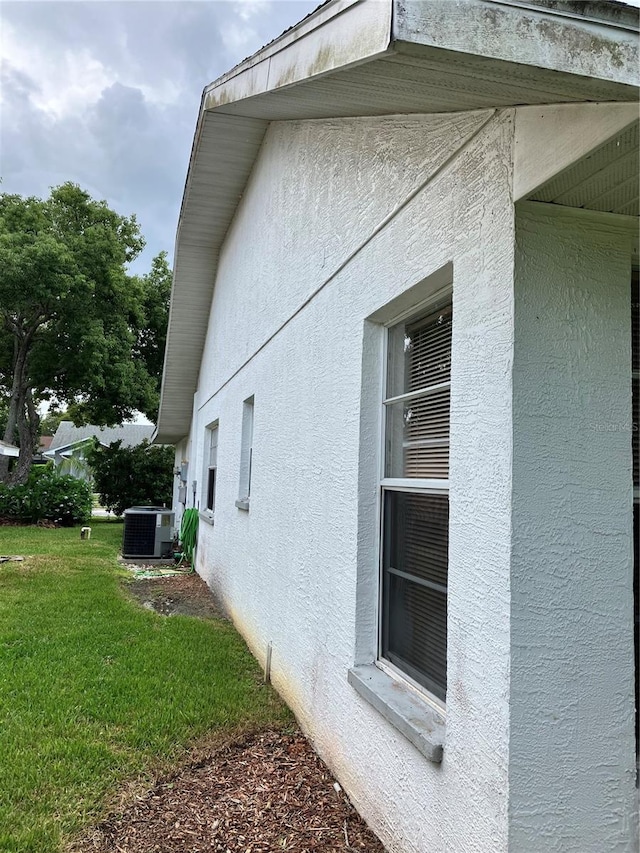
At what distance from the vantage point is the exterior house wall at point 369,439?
1903 mm

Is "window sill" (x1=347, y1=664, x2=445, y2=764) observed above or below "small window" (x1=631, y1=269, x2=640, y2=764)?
below

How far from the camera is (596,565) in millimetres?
1835

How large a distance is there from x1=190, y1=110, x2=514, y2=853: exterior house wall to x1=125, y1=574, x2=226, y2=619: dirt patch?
1.18 m

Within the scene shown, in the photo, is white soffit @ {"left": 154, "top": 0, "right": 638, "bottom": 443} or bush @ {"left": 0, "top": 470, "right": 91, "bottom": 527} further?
bush @ {"left": 0, "top": 470, "right": 91, "bottom": 527}

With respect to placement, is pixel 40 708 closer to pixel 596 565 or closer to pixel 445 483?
pixel 445 483

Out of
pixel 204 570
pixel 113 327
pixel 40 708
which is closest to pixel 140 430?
pixel 113 327

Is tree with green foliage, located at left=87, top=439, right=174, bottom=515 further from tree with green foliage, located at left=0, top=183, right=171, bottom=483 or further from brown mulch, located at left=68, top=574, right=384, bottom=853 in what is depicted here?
brown mulch, located at left=68, top=574, right=384, bottom=853

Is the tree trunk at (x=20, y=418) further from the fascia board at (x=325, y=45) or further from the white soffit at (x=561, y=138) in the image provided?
the white soffit at (x=561, y=138)

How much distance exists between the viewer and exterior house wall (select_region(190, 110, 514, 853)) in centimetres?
190

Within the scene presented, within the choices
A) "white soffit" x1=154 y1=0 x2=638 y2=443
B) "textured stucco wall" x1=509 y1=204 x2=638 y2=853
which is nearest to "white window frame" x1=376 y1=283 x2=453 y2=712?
"textured stucco wall" x1=509 y1=204 x2=638 y2=853

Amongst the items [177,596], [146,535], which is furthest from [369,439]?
[146,535]

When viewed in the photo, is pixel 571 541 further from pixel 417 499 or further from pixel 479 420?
pixel 417 499

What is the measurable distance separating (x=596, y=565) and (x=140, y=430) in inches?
1769

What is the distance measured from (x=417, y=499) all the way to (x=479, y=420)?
30.2 inches
